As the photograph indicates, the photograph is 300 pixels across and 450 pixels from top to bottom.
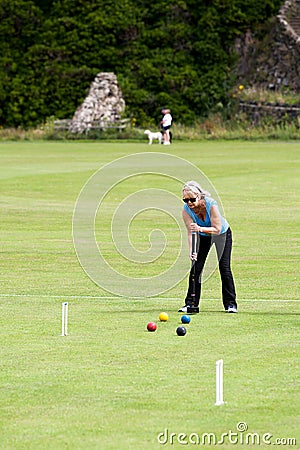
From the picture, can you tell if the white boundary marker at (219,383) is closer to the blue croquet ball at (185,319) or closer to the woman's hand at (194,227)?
the blue croquet ball at (185,319)

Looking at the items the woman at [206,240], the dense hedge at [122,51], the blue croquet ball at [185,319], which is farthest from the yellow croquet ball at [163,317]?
the dense hedge at [122,51]

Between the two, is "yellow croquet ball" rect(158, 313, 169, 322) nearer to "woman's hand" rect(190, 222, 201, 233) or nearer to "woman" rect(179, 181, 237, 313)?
"woman" rect(179, 181, 237, 313)

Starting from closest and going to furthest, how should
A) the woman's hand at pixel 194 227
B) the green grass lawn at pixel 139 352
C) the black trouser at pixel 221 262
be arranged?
the green grass lawn at pixel 139 352, the woman's hand at pixel 194 227, the black trouser at pixel 221 262

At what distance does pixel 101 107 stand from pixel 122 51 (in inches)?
307

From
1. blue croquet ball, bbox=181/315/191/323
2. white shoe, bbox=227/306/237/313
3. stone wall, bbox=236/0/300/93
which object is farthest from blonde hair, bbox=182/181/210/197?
stone wall, bbox=236/0/300/93

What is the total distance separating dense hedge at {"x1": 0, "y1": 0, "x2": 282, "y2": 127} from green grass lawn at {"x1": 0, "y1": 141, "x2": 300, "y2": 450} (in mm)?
43937

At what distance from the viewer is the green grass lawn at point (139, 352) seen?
25.4 ft

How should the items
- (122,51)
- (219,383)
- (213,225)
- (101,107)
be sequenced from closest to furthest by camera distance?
(219,383) < (213,225) < (101,107) < (122,51)

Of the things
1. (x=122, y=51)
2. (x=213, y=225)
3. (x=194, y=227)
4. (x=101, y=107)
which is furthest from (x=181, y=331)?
(x=122, y=51)

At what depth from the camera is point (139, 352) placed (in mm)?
10414

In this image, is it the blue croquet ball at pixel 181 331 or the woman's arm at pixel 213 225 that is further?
the woman's arm at pixel 213 225

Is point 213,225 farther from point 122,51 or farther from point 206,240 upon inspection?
point 122,51

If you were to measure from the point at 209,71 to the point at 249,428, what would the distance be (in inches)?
2375

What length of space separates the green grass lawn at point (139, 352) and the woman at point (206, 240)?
0.67ft
